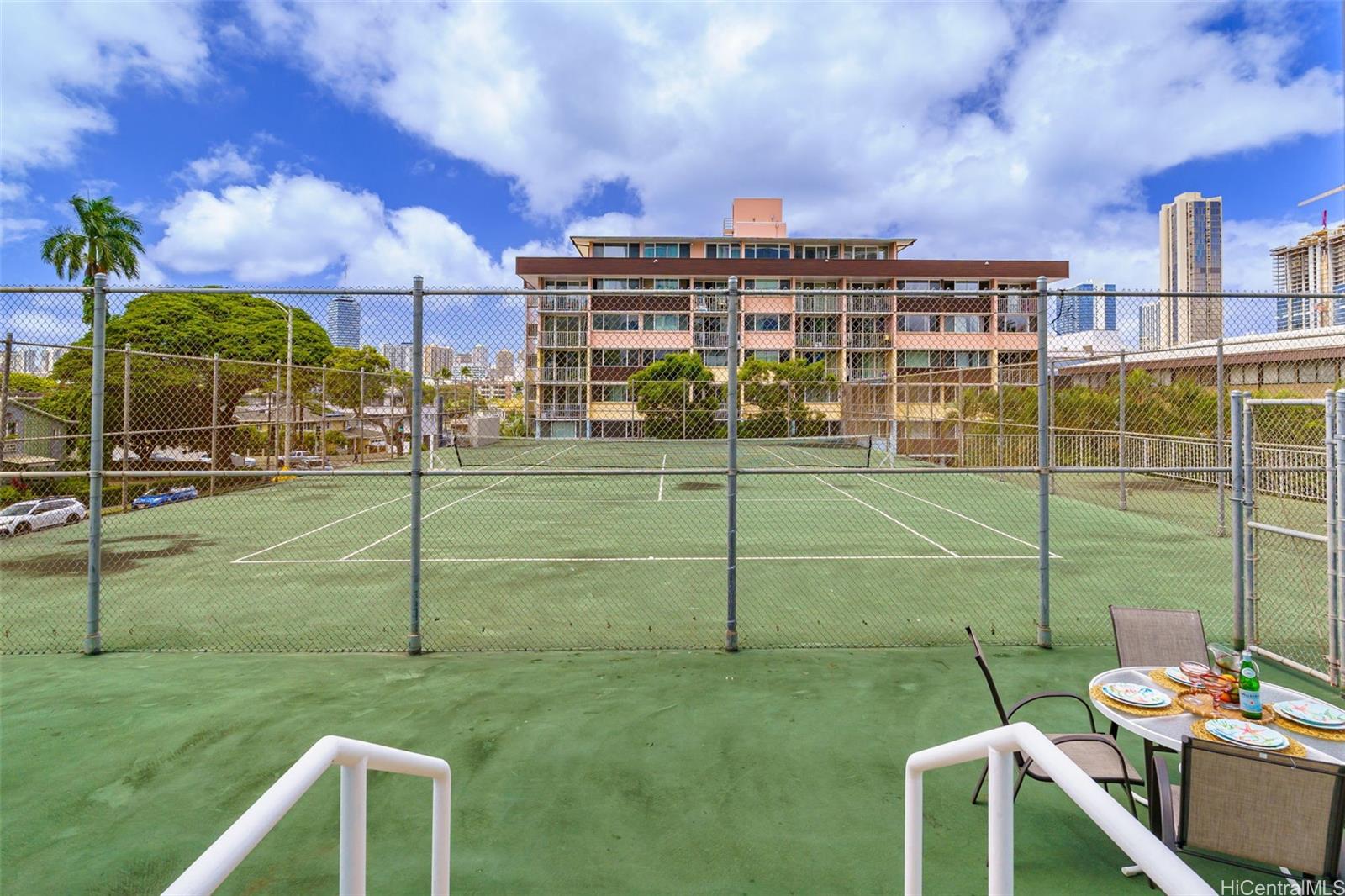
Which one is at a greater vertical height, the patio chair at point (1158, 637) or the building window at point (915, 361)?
the building window at point (915, 361)

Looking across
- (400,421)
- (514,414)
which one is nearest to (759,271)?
(400,421)

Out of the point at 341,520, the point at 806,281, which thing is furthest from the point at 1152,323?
the point at 806,281

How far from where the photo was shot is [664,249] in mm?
68375

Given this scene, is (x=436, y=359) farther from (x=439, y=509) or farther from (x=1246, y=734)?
(x=1246, y=734)

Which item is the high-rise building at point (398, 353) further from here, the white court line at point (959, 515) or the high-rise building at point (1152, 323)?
the high-rise building at point (1152, 323)

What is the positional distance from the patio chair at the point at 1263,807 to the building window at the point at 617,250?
6902cm

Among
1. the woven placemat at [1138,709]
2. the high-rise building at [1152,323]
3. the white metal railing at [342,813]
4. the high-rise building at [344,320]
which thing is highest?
the high-rise building at [1152,323]

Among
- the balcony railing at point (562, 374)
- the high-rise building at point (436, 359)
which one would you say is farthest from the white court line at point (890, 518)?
the high-rise building at point (436, 359)

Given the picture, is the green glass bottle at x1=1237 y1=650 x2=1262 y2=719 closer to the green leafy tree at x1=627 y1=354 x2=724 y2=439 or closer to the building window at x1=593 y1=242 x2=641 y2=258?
the green leafy tree at x1=627 y1=354 x2=724 y2=439

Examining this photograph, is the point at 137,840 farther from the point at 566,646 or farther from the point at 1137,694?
the point at 1137,694

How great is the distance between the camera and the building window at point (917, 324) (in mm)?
54562

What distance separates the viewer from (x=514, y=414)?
8.20m

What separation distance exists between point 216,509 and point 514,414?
11519 mm

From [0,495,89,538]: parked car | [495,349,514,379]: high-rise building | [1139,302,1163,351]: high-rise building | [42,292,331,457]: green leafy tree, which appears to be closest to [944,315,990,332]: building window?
[42,292,331,457]: green leafy tree
